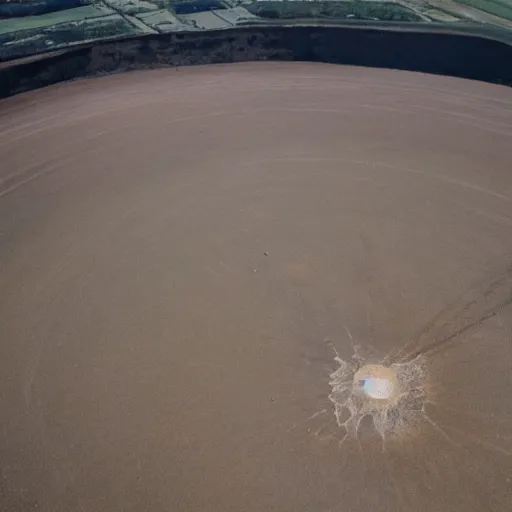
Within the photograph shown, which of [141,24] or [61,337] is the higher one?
[141,24]

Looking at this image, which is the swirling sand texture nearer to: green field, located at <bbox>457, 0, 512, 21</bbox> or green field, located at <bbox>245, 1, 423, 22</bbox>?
green field, located at <bbox>245, 1, 423, 22</bbox>

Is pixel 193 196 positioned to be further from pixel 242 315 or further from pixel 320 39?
pixel 320 39

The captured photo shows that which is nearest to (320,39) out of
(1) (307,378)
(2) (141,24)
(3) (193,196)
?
(2) (141,24)

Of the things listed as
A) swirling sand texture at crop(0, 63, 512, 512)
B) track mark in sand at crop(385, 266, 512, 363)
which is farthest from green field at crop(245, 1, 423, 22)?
track mark in sand at crop(385, 266, 512, 363)

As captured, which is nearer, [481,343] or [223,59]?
[481,343]

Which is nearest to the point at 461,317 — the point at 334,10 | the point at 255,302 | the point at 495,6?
the point at 255,302

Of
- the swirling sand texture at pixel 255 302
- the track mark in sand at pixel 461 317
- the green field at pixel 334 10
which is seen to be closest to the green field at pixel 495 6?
the green field at pixel 334 10

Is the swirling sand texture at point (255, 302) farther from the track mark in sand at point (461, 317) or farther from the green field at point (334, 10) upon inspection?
the green field at point (334, 10)
